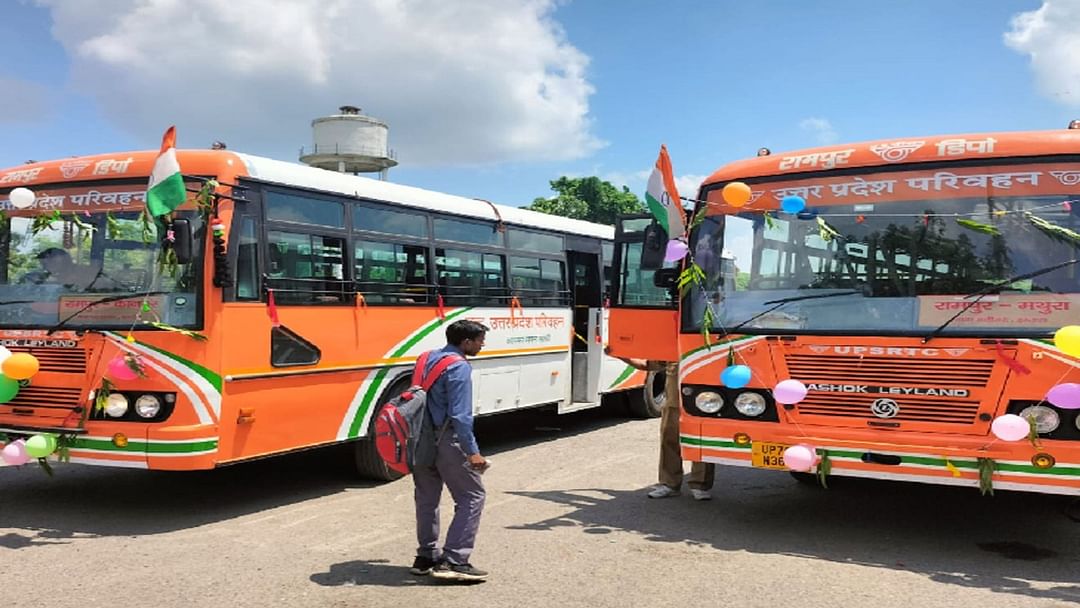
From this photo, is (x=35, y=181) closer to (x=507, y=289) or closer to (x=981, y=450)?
(x=507, y=289)

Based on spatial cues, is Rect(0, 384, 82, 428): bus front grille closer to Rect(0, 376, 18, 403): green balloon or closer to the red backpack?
Rect(0, 376, 18, 403): green balloon

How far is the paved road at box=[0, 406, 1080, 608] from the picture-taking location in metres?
5.16

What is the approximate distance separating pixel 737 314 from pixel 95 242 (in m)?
4.89

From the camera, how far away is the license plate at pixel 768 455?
6.25 metres

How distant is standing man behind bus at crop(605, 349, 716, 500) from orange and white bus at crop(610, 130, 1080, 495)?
89 cm

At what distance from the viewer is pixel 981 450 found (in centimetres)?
568

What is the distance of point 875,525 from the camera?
6922 mm

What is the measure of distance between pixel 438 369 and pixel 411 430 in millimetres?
386

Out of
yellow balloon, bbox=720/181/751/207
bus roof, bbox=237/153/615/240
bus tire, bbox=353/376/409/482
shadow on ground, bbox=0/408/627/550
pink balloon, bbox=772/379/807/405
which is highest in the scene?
bus roof, bbox=237/153/615/240

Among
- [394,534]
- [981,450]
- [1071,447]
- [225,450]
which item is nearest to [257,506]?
[225,450]

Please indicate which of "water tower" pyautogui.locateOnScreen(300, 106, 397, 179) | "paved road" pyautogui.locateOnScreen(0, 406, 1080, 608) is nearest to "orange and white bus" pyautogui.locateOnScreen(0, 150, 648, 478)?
"paved road" pyautogui.locateOnScreen(0, 406, 1080, 608)

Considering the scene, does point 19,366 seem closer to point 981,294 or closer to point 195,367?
point 195,367

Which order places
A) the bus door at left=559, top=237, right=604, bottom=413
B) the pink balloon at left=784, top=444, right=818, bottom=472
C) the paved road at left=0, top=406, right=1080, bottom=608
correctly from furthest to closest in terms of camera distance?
the bus door at left=559, top=237, right=604, bottom=413 → the pink balloon at left=784, top=444, right=818, bottom=472 → the paved road at left=0, top=406, right=1080, bottom=608

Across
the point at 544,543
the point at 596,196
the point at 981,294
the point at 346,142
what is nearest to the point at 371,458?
the point at 544,543
